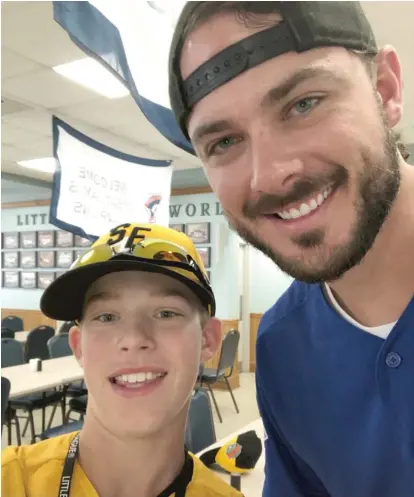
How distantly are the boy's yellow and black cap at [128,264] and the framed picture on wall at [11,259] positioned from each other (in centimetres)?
814

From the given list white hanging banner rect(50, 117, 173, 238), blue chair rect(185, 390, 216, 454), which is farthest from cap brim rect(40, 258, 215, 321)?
white hanging banner rect(50, 117, 173, 238)

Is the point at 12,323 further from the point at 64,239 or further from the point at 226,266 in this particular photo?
the point at 226,266

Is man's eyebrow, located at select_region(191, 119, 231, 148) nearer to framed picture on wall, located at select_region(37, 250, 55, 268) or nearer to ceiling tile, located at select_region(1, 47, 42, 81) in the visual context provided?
ceiling tile, located at select_region(1, 47, 42, 81)

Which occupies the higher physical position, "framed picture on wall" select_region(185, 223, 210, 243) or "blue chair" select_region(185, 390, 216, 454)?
"framed picture on wall" select_region(185, 223, 210, 243)

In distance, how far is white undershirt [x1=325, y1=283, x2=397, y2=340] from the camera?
912 millimetres

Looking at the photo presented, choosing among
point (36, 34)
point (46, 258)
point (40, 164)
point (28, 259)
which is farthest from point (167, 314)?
point (28, 259)

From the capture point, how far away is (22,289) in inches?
336

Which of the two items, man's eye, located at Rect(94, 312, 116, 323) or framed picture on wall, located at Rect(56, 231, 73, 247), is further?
framed picture on wall, located at Rect(56, 231, 73, 247)

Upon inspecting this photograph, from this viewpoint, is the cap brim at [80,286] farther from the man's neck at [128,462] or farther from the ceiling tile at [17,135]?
the ceiling tile at [17,135]

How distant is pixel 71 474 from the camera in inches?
35.2

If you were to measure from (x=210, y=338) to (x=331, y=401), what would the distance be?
28 centimetres

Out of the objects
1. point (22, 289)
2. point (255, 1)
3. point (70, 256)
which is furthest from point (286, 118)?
point (22, 289)

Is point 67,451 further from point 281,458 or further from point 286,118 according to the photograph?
point 286,118

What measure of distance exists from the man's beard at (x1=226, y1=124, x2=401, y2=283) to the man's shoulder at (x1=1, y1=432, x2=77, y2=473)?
0.58 m
